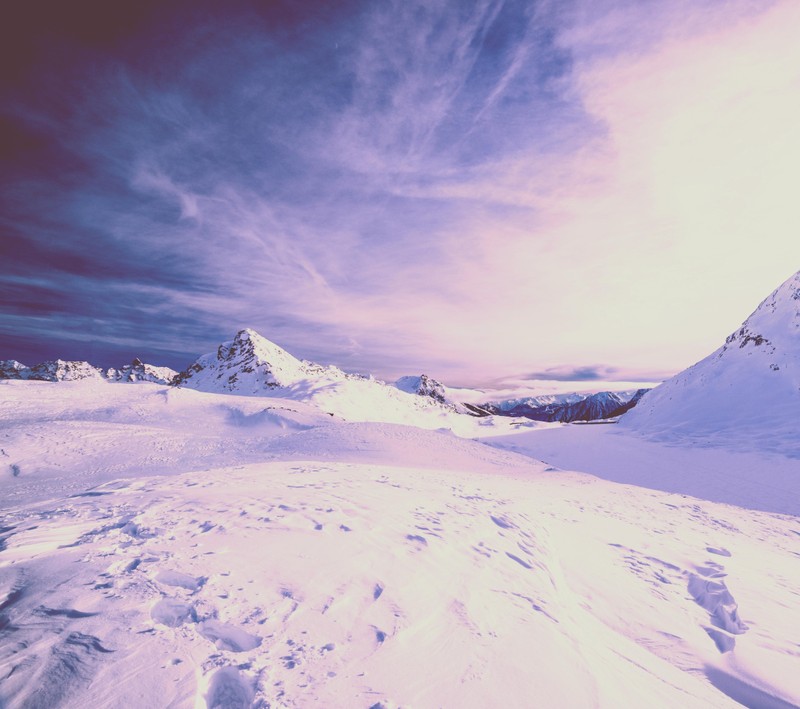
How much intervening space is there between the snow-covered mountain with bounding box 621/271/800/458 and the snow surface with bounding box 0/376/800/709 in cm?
1292

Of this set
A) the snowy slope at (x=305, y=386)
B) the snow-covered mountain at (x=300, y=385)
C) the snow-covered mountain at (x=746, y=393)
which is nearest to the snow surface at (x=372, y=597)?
the snow-covered mountain at (x=746, y=393)

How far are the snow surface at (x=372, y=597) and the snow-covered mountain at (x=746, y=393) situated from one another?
12.9 meters

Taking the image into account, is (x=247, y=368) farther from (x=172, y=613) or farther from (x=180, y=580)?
(x=172, y=613)

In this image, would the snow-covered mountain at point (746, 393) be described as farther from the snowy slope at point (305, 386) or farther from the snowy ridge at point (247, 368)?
the snowy ridge at point (247, 368)

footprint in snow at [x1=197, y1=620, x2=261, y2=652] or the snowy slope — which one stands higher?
the snowy slope

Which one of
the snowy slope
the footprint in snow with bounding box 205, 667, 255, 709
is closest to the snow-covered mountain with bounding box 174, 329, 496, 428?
the snowy slope

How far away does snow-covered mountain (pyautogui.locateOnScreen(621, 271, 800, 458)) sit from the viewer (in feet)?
61.8

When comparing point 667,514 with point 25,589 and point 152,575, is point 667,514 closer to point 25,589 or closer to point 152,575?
point 152,575

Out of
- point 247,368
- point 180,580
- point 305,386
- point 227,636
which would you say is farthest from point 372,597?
point 247,368

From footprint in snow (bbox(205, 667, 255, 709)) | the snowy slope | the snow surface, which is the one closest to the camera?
footprint in snow (bbox(205, 667, 255, 709))

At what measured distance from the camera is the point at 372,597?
11.8ft

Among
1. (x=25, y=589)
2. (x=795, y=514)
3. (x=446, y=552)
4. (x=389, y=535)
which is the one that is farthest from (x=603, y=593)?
(x=795, y=514)

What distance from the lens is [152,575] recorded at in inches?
138

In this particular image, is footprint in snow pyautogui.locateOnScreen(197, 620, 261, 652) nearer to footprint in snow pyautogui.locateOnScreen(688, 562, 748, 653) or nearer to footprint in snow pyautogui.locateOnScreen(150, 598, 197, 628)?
footprint in snow pyautogui.locateOnScreen(150, 598, 197, 628)
